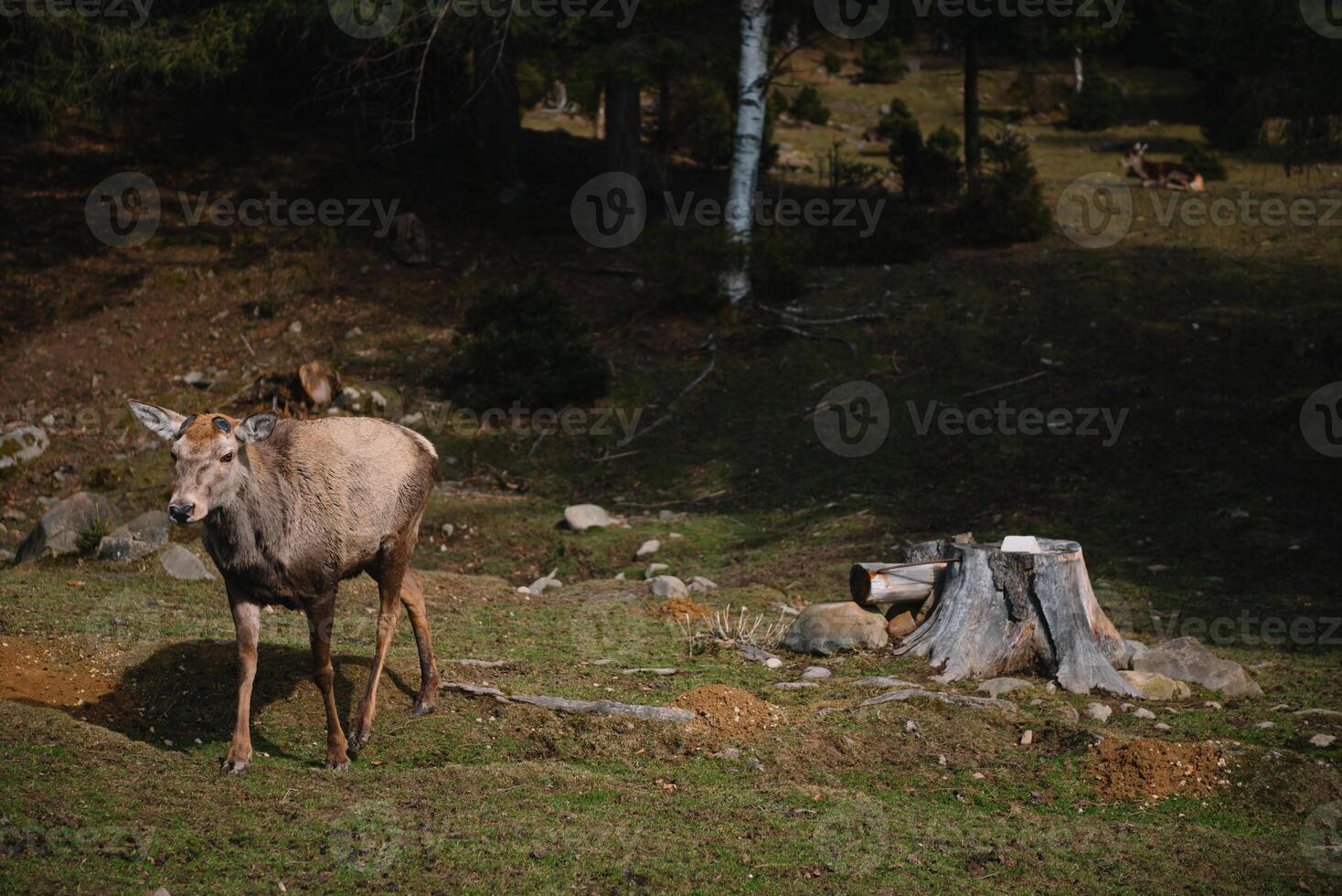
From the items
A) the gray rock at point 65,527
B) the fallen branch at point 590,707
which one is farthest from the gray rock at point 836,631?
the gray rock at point 65,527

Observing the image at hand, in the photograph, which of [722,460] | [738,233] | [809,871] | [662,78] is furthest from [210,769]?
[662,78]

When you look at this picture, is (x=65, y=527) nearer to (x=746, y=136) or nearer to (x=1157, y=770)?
(x=1157, y=770)

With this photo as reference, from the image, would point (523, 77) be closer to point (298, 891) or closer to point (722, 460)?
point (722, 460)

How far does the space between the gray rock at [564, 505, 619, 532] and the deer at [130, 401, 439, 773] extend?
550 centimetres

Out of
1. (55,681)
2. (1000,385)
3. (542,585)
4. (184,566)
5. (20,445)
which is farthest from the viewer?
(1000,385)

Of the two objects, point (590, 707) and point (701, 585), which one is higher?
point (590, 707)

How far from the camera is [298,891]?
527 cm

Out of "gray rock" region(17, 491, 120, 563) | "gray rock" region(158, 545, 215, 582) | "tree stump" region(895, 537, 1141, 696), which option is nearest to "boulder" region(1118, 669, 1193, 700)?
"tree stump" region(895, 537, 1141, 696)

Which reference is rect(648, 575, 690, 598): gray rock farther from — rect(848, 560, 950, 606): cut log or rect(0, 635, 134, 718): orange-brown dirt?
rect(0, 635, 134, 718): orange-brown dirt

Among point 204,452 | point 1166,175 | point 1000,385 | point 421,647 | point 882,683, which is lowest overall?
point 882,683

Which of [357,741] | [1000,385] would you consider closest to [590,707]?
[357,741]

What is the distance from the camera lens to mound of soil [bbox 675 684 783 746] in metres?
7.42

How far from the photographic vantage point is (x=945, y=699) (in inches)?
317

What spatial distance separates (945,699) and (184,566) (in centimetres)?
719
